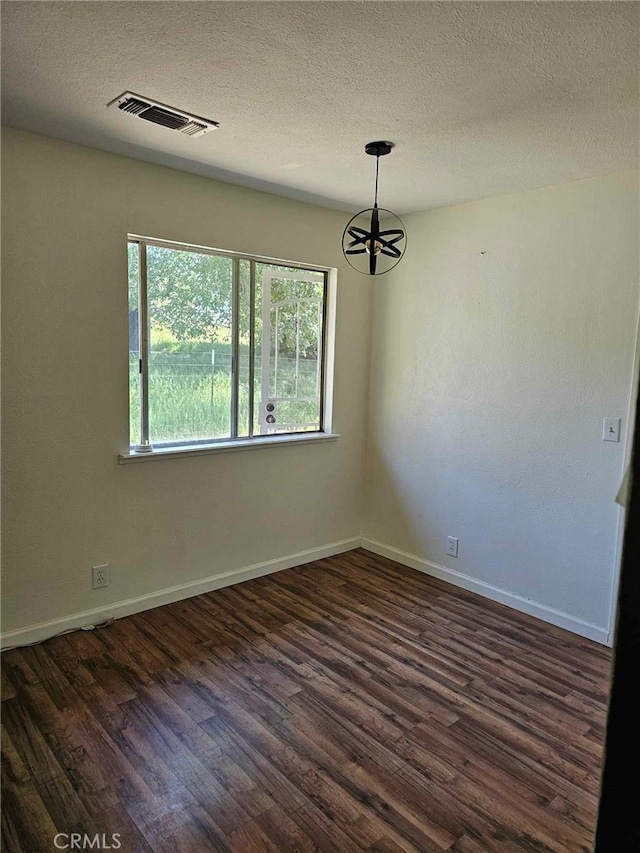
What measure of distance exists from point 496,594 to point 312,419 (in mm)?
1798

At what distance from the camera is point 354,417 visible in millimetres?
4344

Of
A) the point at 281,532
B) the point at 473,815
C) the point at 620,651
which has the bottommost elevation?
the point at 473,815

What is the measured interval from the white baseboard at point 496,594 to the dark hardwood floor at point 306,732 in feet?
0.26

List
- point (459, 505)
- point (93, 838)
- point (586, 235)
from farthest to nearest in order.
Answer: point (459, 505), point (586, 235), point (93, 838)

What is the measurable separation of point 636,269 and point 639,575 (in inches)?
117

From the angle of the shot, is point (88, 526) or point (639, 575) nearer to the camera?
point (639, 575)

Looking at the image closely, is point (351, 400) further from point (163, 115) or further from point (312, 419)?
point (163, 115)

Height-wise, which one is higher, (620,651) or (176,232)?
(176,232)

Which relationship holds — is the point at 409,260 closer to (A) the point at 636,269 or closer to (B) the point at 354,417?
(B) the point at 354,417

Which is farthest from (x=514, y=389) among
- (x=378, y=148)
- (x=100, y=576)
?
(x=100, y=576)

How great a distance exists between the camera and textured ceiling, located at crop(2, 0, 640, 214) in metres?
1.62

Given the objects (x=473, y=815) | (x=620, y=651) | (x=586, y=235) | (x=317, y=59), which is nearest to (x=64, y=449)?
(x=317, y=59)

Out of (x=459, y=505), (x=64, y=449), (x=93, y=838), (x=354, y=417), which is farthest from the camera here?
(x=354, y=417)

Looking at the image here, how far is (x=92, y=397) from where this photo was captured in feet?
9.66
